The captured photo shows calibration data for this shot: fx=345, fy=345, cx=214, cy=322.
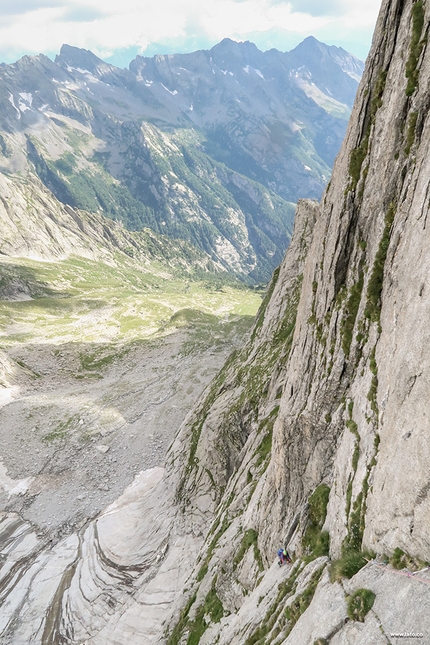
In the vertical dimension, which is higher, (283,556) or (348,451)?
(348,451)

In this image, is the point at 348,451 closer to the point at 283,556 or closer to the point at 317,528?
the point at 317,528

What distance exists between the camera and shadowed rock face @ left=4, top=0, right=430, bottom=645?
14578 millimetres

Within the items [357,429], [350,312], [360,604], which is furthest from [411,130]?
[360,604]

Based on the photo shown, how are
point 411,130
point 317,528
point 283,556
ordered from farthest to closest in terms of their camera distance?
point 283,556
point 317,528
point 411,130

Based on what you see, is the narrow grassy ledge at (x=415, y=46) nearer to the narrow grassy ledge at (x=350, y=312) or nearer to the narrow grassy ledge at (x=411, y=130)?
the narrow grassy ledge at (x=411, y=130)

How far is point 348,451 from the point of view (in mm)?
20703

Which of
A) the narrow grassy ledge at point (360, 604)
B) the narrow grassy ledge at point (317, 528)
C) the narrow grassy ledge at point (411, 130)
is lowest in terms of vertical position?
the narrow grassy ledge at point (317, 528)

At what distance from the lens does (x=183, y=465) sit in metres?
54.3

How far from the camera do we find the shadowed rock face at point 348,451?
14.6m

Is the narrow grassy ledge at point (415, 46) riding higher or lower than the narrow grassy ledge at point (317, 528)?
higher

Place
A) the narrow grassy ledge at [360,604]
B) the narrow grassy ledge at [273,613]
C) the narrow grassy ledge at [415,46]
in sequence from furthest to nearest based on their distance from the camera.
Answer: the narrow grassy ledge at [273,613], the narrow grassy ledge at [415,46], the narrow grassy ledge at [360,604]

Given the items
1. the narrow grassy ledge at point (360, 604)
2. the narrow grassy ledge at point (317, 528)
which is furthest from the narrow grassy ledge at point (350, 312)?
the narrow grassy ledge at point (360, 604)

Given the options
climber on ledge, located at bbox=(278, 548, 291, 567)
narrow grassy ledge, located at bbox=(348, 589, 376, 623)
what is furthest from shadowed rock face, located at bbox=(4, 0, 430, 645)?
climber on ledge, located at bbox=(278, 548, 291, 567)

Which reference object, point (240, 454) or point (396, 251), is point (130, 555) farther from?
point (396, 251)
